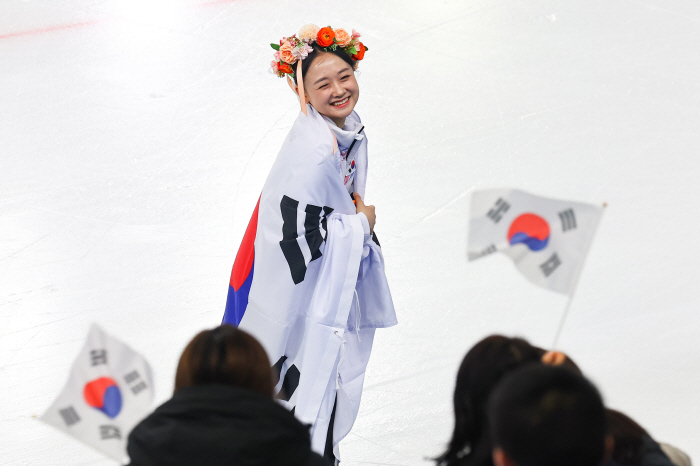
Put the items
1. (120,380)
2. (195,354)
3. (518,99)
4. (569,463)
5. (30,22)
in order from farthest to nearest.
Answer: (30,22), (518,99), (120,380), (195,354), (569,463)

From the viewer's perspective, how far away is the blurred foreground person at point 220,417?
1391 mm

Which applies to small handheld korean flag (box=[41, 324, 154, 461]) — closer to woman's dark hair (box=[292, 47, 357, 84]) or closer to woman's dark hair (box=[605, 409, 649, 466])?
woman's dark hair (box=[605, 409, 649, 466])

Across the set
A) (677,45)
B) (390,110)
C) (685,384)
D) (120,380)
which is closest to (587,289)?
(685,384)

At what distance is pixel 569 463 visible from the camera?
1146 mm

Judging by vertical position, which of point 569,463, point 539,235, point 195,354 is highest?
point 539,235

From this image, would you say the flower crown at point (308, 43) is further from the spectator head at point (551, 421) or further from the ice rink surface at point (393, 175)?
the spectator head at point (551, 421)

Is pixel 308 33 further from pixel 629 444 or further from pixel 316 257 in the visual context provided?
pixel 629 444

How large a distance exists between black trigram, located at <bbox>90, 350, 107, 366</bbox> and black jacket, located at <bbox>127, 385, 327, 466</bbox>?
0.73 feet

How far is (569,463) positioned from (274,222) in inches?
62.1

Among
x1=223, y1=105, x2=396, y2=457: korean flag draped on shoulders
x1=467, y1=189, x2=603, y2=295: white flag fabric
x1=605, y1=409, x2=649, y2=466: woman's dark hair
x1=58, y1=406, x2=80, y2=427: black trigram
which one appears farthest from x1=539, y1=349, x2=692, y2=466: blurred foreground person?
x1=223, y1=105, x2=396, y2=457: korean flag draped on shoulders

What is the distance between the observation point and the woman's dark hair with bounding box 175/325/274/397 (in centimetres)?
145

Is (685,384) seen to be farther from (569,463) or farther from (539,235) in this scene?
(569,463)

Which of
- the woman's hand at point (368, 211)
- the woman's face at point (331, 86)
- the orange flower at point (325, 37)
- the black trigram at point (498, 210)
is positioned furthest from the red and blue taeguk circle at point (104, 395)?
the orange flower at point (325, 37)

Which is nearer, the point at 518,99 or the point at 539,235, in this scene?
the point at 539,235
